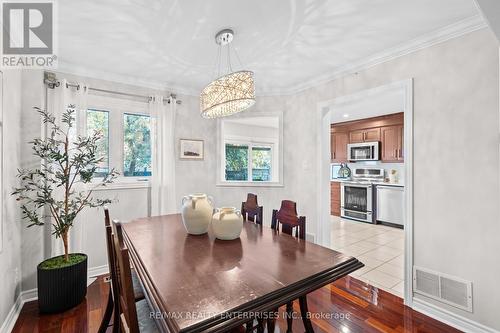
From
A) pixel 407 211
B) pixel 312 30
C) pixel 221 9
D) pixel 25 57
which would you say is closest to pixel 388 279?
pixel 407 211

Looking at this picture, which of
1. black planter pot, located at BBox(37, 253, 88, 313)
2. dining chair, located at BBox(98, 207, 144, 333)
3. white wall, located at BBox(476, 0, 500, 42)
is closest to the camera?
white wall, located at BBox(476, 0, 500, 42)

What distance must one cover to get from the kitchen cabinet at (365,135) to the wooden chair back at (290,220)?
4631 mm

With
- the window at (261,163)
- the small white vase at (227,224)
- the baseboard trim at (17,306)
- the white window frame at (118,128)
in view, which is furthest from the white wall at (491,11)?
the window at (261,163)

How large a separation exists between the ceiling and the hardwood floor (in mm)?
2585

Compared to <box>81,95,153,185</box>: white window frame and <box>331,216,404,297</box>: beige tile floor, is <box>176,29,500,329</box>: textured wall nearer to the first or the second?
<box>331,216,404,297</box>: beige tile floor

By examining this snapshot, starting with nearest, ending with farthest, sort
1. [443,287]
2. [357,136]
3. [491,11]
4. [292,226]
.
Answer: [491,11], [292,226], [443,287], [357,136]

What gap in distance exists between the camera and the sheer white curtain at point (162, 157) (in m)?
3.25

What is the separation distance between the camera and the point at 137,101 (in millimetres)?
3270

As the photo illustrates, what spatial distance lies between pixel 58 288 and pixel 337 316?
8.49 feet

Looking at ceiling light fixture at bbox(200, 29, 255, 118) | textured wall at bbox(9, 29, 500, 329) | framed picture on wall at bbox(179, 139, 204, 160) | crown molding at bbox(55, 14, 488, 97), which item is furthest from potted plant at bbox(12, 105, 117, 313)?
ceiling light fixture at bbox(200, 29, 255, 118)

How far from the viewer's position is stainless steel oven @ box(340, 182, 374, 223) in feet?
18.0

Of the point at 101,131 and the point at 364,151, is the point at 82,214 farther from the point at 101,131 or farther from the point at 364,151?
the point at 364,151

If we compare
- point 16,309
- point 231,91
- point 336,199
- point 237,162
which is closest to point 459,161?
point 231,91

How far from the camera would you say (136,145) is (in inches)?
131
